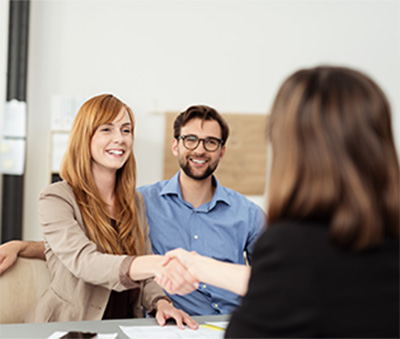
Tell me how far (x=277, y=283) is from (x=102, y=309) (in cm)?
128

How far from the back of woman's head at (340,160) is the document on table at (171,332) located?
809 millimetres

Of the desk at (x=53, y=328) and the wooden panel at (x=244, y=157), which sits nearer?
the desk at (x=53, y=328)

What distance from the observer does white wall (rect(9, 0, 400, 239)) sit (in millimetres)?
4648

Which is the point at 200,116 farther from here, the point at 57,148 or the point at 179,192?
the point at 57,148

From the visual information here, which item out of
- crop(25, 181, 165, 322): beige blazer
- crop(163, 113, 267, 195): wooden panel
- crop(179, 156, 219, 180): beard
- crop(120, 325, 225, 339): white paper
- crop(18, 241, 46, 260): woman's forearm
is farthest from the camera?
crop(163, 113, 267, 195): wooden panel

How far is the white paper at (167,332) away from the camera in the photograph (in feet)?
5.45

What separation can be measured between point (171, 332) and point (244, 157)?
11.0ft

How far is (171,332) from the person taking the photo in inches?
67.9

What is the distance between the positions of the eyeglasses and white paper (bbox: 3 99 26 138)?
2.18 meters

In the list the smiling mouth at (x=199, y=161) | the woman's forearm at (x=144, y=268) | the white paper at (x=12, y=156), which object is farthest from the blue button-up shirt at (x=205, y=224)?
the white paper at (x=12, y=156)

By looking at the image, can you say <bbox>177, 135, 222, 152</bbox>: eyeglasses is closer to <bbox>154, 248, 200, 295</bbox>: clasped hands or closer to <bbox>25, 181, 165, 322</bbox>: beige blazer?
<bbox>25, 181, 165, 322</bbox>: beige blazer

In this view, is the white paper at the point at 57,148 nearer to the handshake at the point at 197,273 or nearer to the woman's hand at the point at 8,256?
the woman's hand at the point at 8,256

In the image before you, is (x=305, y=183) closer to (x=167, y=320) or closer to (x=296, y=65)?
(x=167, y=320)

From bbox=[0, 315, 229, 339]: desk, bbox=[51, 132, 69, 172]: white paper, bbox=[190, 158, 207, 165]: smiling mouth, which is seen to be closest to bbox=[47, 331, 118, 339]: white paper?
bbox=[0, 315, 229, 339]: desk
